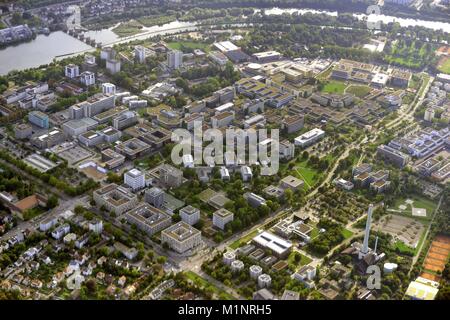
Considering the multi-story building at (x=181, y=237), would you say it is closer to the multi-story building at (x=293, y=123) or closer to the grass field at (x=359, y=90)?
the multi-story building at (x=293, y=123)

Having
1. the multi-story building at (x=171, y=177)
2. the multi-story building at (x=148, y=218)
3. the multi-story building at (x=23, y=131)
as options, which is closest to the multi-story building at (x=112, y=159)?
the multi-story building at (x=171, y=177)

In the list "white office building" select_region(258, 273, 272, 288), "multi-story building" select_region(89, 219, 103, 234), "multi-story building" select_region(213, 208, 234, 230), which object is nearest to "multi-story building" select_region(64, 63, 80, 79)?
"multi-story building" select_region(89, 219, 103, 234)

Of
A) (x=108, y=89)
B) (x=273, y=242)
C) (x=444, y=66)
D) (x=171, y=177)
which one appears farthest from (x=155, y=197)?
(x=444, y=66)

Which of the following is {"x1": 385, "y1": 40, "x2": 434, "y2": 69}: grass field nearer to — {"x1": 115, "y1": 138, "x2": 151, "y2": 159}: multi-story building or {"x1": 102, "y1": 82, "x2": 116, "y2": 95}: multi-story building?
{"x1": 102, "y1": 82, "x2": 116, "y2": 95}: multi-story building

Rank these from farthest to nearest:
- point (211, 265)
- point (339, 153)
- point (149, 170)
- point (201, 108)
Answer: point (201, 108)
point (339, 153)
point (149, 170)
point (211, 265)

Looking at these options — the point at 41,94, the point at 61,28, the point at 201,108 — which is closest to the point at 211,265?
the point at 201,108

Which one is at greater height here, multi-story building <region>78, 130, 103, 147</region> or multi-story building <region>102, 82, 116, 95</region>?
multi-story building <region>102, 82, 116, 95</region>
